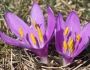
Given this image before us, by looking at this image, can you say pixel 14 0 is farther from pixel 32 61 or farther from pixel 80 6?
pixel 32 61

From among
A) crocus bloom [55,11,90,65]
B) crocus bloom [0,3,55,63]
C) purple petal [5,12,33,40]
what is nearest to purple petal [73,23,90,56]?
crocus bloom [55,11,90,65]

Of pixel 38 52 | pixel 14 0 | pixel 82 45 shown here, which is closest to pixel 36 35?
pixel 38 52

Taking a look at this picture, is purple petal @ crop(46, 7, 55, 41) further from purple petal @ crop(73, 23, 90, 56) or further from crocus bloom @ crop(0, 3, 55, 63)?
purple petal @ crop(73, 23, 90, 56)

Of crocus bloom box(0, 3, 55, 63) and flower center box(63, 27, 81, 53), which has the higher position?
crocus bloom box(0, 3, 55, 63)

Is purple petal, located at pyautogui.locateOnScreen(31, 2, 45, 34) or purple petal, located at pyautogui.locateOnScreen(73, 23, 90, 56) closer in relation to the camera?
purple petal, located at pyautogui.locateOnScreen(73, 23, 90, 56)

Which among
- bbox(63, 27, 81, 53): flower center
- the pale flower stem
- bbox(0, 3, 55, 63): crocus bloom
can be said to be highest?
bbox(0, 3, 55, 63): crocus bloom

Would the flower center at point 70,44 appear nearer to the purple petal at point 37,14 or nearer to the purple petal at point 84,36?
the purple petal at point 84,36

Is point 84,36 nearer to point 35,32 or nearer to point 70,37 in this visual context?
point 70,37

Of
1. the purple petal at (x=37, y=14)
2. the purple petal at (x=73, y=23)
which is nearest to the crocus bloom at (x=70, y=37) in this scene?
the purple petal at (x=73, y=23)

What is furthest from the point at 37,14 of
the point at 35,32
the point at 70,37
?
the point at 70,37
